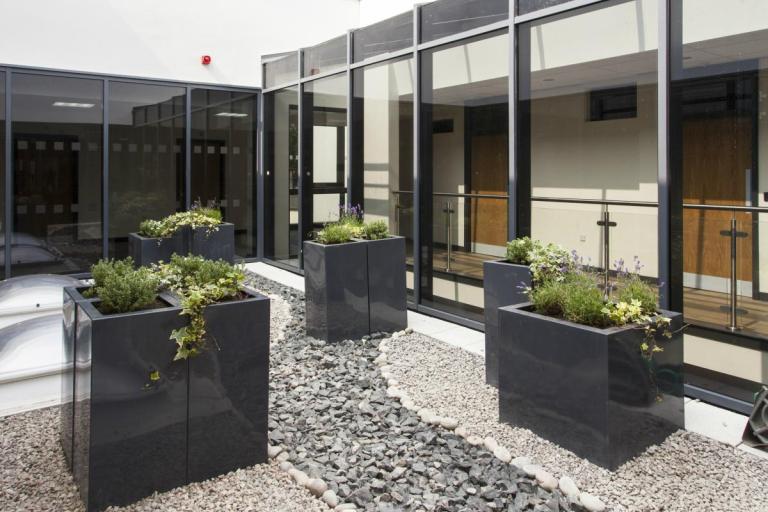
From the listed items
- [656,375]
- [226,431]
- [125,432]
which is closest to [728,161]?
[656,375]

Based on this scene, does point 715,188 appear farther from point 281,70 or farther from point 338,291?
point 281,70

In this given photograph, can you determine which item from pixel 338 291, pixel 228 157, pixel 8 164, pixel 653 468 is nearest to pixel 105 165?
pixel 8 164

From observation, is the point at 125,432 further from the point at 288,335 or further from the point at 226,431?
the point at 288,335

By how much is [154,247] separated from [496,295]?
5.55 metres

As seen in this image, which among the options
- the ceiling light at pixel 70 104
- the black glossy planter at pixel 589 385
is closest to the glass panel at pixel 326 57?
the ceiling light at pixel 70 104

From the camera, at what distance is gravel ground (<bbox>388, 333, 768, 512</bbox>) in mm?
3043

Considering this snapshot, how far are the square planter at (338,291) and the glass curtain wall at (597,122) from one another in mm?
1766

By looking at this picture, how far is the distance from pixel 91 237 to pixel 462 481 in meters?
8.42

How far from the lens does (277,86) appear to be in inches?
427

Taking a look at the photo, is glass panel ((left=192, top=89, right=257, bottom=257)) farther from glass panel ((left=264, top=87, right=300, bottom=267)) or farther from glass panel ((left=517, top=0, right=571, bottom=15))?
glass panel ((left=517, top=0, right=571, bottom=15))

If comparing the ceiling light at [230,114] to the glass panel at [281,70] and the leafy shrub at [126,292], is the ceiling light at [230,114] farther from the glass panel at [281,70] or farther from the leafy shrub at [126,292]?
the leafy shrub at [126,292]

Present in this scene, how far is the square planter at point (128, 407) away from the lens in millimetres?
2916

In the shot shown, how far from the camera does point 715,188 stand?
4.44 meters

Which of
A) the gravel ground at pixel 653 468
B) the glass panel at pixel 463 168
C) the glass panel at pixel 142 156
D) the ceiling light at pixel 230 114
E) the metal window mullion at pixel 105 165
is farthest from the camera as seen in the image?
the ceiling light at pixel 230 114
